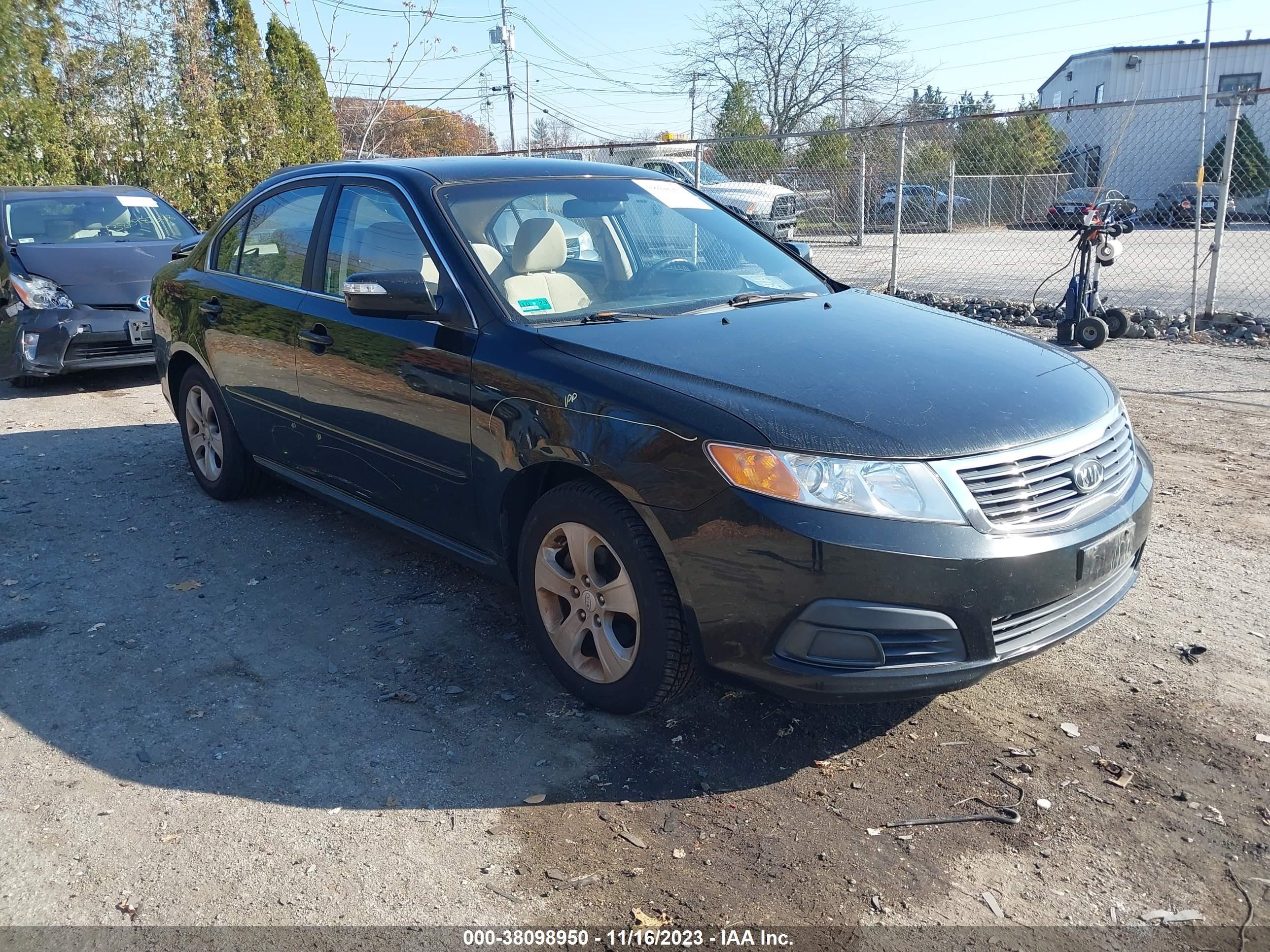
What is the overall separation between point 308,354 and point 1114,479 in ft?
10.6

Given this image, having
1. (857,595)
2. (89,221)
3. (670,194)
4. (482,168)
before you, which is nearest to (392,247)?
(482,168)

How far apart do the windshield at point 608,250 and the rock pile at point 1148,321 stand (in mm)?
4811

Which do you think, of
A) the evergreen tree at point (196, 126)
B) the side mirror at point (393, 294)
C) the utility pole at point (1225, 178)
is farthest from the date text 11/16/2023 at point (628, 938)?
the evergreen tree at point (196, 126)

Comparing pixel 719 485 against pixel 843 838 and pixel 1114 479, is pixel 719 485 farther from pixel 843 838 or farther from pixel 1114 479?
pixel 1114 479

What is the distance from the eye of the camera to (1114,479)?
3285 mm

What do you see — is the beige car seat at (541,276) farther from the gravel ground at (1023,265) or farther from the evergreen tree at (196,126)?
the evergreen tree at (196,126)

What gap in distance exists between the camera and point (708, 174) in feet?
64.5

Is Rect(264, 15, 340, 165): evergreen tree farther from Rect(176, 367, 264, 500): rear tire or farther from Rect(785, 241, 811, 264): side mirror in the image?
Rect(785, 241, 811, 264): side mirror

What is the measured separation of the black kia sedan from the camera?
2.86m

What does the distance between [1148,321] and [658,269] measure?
7806 millimetres

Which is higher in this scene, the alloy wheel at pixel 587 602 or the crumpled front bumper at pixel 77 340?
the crumpled front bumper at pixel 77 340

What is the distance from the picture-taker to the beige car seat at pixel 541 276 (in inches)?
151

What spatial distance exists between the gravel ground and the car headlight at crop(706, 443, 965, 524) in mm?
10778

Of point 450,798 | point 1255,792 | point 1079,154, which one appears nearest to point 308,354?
point 450,798
